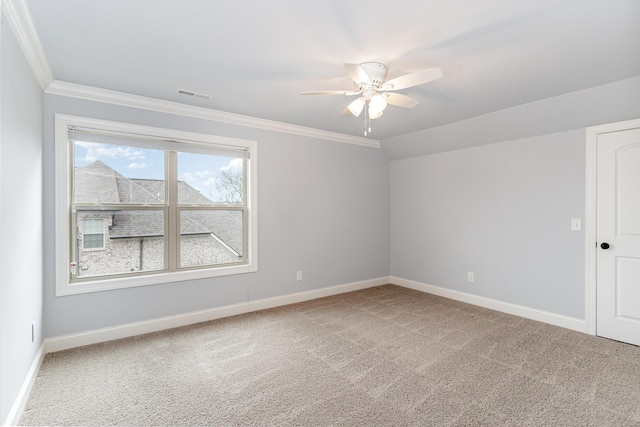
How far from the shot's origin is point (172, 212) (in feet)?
11.2

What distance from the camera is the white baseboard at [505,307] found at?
331 cm

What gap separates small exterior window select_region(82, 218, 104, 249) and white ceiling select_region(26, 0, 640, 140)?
4.21 ft

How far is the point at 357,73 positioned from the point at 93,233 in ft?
9.44

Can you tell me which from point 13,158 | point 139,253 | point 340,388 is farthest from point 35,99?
point 340,388

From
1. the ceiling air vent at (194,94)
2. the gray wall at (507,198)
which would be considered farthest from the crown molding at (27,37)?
the gray wall at (507,198)

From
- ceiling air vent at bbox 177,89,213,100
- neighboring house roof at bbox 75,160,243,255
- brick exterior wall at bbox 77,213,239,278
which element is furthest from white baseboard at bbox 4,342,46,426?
ceiling air vent at bbox 177,89,213,100

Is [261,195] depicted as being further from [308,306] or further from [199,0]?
[199,0]

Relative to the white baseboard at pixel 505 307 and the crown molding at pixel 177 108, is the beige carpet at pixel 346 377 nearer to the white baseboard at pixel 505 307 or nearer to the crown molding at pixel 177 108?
the white baseboard at pixel 505 307

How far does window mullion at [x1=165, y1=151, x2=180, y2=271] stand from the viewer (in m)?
3.39

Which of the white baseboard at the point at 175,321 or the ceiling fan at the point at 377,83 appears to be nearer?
the ceiling fan at the point at 377,83

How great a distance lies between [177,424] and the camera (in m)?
1.85

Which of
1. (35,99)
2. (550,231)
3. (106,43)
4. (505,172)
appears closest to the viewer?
(106,43)

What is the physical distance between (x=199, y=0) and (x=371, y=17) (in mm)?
967

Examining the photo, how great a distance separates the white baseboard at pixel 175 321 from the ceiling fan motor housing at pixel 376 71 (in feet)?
9.40
